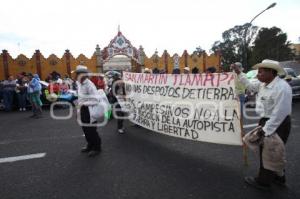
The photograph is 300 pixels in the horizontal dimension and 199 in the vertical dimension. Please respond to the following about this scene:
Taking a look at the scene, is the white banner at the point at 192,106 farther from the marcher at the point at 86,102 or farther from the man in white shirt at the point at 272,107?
the marcher at the point at 86,102

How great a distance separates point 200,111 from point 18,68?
27781mm

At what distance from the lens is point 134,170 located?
202 inches

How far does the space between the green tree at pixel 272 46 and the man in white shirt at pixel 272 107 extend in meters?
59.2

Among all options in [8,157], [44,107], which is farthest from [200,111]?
[44,107]

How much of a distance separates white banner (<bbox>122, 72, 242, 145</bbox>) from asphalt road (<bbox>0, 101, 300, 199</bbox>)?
0.48 meters

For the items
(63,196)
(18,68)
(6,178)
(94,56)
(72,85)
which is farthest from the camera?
(94,56)

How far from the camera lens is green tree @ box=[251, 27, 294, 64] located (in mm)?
61344

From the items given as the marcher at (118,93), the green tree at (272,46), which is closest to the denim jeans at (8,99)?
the marcher at (118,93)

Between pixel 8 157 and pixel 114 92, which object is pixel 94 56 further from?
pixel 8 157

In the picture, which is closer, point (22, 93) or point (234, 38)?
point (22, 93)

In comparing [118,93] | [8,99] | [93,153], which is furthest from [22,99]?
[93,153]

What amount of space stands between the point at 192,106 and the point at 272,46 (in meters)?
63.2

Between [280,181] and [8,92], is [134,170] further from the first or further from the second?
[8,92]

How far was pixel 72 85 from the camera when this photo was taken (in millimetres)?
18047
